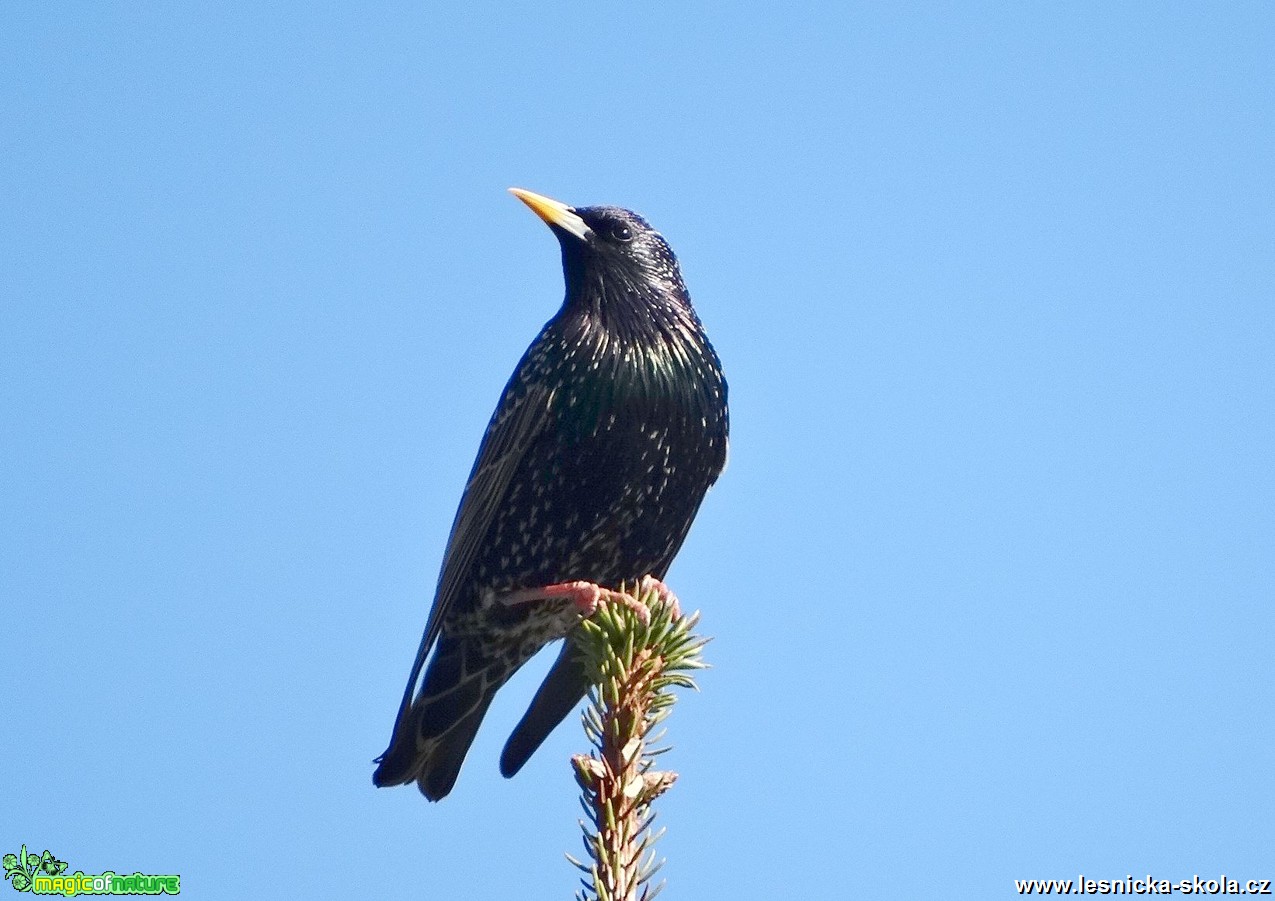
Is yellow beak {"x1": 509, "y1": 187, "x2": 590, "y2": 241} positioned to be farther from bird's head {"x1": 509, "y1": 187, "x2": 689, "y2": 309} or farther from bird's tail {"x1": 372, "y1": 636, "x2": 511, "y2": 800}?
bird's tail {"x1": 372, "y1": 636, "x2": 511, "y2": 800}

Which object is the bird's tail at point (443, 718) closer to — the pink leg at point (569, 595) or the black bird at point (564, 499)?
the black bird at point (564, 499)

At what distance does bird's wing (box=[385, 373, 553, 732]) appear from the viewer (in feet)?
16.4

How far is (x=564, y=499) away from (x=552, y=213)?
1322 mm

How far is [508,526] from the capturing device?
5023 millimetres

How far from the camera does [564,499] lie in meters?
4.87

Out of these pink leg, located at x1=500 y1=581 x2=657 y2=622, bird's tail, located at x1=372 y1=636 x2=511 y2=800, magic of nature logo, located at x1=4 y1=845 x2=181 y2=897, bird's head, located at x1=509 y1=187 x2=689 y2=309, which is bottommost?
magic of nature logo, located at x1=4 y1=845 x2=181 y2=897

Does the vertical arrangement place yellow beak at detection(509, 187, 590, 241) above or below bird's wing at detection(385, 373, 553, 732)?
above

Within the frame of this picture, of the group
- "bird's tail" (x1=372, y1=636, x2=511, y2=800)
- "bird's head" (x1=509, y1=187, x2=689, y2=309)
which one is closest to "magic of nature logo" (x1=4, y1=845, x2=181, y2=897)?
"bird's tail" (x1=372, y1=636, x2=511, y2=800)

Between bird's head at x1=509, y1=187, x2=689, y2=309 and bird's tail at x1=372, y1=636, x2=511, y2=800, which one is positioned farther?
bird's head at x1=509, y1=187, x2=689, y2=309

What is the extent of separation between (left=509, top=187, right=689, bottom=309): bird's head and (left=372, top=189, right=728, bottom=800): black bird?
1 cm

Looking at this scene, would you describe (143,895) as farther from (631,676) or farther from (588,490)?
(631,676)

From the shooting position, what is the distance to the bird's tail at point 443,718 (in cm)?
517

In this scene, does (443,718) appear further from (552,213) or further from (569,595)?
(552,213)

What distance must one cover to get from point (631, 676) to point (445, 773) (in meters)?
2.42
